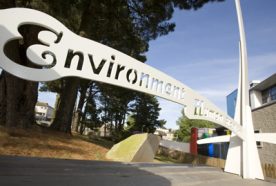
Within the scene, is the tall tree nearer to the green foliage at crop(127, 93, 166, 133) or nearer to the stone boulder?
the stone boulder

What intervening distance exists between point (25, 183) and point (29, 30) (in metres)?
8.85

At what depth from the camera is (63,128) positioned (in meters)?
13.7

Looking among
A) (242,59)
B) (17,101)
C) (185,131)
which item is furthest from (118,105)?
(242,59)

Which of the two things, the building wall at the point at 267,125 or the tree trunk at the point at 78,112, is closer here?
the building wall at the point at 267,125

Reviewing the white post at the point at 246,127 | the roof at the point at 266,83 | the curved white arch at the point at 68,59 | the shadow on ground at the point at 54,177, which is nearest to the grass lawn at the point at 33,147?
the shadow on ground at the point at 54,177

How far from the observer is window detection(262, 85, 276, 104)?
1784 centimetres

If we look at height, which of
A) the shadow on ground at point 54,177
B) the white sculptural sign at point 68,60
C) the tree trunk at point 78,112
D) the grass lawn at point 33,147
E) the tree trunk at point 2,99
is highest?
the tree trunk at point 78,112

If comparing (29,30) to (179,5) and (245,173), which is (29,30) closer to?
(179,5)

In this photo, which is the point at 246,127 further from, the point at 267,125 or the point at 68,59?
the point at 267,125

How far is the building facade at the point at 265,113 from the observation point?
48.0 ft

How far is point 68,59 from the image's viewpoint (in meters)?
3.11

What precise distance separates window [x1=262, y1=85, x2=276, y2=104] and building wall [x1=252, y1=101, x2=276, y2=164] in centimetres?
213

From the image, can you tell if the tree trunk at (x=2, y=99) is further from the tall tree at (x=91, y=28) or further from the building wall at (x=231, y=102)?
the building wall at (x=231, y=102)

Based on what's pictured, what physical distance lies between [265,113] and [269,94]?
3.37 m
